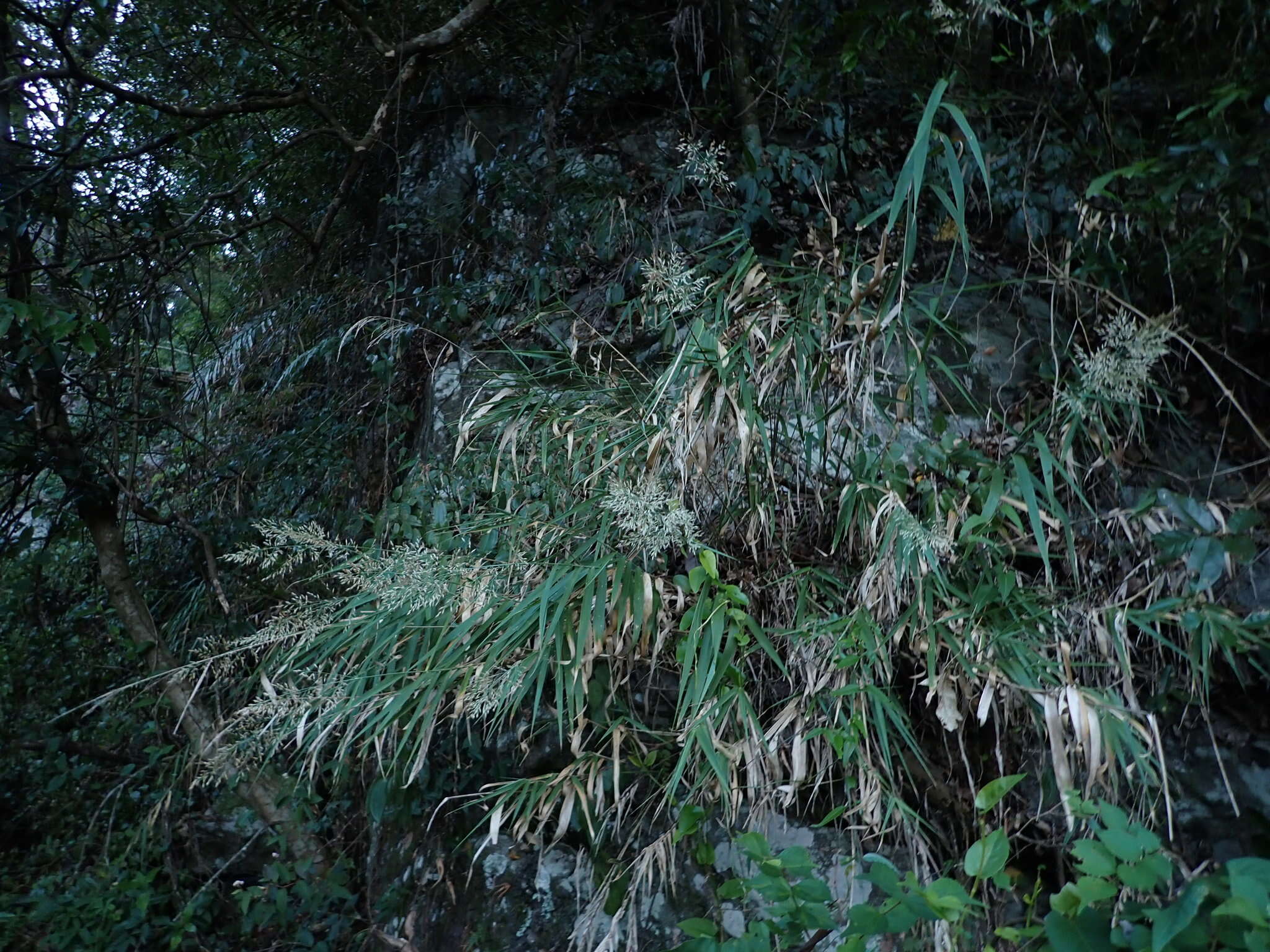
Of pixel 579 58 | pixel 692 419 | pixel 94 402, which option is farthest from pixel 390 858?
pixel 579 58

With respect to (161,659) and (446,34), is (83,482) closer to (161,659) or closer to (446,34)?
(161,659)

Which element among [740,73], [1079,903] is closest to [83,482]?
[740,73]

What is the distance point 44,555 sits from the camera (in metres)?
2.76

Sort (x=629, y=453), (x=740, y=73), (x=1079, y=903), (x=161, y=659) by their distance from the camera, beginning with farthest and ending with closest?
(x=740, y=73) < (x=161, y=659) < (x=629, y=453) < (x=1079, y=903)

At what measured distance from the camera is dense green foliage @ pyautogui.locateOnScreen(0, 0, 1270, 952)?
6.11 feet

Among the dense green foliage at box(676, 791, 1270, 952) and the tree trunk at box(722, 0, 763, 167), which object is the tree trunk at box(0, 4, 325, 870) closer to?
the dense green foliage at box(676, 791, 1270, 952)

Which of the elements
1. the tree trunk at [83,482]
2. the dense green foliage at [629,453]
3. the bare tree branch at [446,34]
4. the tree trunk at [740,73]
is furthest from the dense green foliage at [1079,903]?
the bare tree branch at [446,34]

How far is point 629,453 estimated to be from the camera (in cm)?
212

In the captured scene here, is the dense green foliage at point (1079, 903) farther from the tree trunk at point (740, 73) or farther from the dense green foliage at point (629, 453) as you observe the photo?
the tree trunk at point (740, 73)

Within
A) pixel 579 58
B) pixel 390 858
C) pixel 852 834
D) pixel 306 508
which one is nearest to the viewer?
pixel 852 834

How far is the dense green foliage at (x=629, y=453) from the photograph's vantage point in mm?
1863

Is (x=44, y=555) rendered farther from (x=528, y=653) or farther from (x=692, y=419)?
(x=692, y=419)

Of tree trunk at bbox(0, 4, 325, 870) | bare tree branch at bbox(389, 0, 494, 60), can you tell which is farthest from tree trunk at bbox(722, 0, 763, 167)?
tree trunk at bbox(0, 4, 325, 870)

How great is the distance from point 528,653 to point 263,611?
137 centimetres
